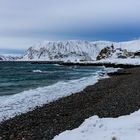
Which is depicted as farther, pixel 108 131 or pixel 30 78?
pixel 30 78

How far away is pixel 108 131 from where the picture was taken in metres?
9.78

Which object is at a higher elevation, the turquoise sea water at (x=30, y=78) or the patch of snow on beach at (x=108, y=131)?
the patch of snow on beach at (x=108, y=131)

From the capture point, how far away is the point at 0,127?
1627 cm

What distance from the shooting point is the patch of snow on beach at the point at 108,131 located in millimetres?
9250

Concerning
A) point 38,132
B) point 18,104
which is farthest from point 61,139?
point 18,104

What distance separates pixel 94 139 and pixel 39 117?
8.95 m

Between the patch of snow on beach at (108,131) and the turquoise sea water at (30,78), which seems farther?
the turquoise sea water at (30,78)

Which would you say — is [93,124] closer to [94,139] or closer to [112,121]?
[112,121]

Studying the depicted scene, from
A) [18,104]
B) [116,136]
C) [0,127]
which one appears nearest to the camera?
[116,136]

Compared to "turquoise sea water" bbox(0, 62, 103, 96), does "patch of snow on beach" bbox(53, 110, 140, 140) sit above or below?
above

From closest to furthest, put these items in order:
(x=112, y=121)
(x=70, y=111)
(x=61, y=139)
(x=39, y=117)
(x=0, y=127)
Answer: (x=61, y=139)
(x=112, y=121)
(x=0, y=127)
(x=39, y=117)
(x=70, y=111)

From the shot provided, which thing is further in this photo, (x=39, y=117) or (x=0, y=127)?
(x=39, y=117)

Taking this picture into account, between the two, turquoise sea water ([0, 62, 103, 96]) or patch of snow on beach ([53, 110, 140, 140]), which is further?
turquoise sea water ([0, 62, 103, 96])

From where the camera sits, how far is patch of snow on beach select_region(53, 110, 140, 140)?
30.3ft
